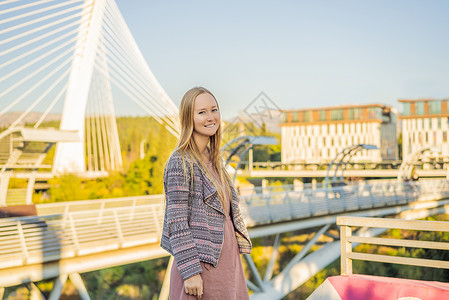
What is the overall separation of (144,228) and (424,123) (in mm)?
71746

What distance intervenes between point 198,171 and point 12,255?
7.23m

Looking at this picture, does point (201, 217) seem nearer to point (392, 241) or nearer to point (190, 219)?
point (190, 219)

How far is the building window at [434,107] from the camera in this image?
75.9 meters

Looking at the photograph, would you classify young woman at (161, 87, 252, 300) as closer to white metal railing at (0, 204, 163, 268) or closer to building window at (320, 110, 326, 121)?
white metal railing at (0, 204, 163, 268)

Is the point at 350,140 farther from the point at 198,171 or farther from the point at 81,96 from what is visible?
the point at 198,171

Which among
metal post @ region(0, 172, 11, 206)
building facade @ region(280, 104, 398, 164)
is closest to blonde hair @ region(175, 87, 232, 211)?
metal post @ region(0, 172, 11, 206)

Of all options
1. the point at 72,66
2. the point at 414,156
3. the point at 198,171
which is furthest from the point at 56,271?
the point at 414,156

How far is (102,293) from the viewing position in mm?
15578

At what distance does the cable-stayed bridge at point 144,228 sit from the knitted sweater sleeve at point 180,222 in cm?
706

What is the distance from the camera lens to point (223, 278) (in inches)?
86.2

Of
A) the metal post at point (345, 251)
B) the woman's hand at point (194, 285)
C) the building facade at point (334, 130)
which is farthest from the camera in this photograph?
the building facade at point (334, 130)

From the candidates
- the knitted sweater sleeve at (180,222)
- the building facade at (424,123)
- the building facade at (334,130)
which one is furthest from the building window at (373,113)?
the knitted sweater sleeve at (180,222)

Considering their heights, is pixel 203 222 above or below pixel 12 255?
above

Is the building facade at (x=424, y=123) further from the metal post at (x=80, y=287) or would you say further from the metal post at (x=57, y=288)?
Result: the metal post at (x=57, y=288)
